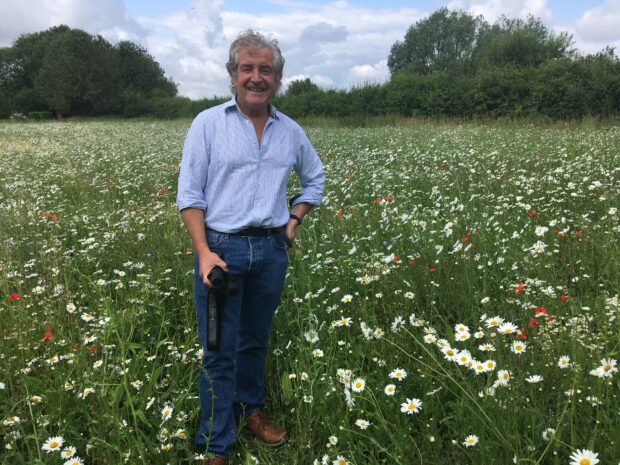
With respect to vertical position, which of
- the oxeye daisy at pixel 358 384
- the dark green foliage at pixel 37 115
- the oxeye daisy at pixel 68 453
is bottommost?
the oxeye daisy at pixel 68 453

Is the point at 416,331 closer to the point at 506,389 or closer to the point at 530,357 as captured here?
the point at 530,357

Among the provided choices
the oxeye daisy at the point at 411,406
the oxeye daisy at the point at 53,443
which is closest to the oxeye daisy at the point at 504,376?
the oxeye daisy at the point at 411,406

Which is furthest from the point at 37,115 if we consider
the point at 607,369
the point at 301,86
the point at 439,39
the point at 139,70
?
the point at 607,369

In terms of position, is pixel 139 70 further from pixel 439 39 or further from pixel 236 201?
pixel 236 201

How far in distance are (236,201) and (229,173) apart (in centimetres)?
14

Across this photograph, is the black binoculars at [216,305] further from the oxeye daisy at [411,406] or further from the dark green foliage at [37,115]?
the dark green foliage at [37,115]

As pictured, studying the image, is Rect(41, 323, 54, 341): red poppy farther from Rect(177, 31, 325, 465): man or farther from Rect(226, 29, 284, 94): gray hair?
Rect(226, 29, 284, 94): gray hair

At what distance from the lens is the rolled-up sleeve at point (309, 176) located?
2.83 metres

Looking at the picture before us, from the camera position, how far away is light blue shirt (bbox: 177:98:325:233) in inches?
91.8

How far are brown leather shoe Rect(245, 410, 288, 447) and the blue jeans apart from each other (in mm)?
140

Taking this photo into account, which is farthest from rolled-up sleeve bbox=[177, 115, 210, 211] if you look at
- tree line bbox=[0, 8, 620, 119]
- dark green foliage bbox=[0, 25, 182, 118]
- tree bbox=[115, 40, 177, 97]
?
tree bbox=[115, 40, 177, 97]

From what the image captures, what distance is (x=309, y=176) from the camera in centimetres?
289

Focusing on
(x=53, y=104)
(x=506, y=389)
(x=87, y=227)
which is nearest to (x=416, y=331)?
(x=506, y=389)

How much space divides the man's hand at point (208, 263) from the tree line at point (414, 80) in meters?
19.4
